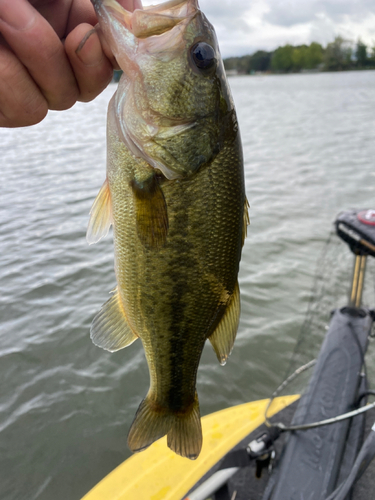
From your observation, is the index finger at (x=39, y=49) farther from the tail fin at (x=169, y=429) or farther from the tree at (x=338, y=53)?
the tree at (x=338, y=53)

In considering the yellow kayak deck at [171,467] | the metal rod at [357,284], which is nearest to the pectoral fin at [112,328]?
the yellow kayak deck at [171,467]

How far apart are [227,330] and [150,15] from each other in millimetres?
1170

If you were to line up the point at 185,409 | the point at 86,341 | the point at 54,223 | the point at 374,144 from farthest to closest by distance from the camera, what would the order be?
the point at 374,144
the point at 54,223
the point at 86,341
the point at 185,409

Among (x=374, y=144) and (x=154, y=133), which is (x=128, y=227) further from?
(x=374, y=144)

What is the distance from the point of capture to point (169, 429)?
5.44 ft

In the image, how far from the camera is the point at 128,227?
1.43 m

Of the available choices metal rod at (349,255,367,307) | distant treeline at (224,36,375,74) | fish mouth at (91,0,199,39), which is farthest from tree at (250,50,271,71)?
fish mouth at (91,0,199,39)

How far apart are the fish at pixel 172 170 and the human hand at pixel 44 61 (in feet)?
0.29

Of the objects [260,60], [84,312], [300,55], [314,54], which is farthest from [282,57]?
[84,312]

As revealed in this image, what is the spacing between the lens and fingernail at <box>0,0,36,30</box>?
112 cm

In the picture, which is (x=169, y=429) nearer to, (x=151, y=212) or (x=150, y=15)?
(x=151, y=212)

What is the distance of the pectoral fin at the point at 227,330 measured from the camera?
1.58 m

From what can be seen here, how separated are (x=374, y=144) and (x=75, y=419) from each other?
15291mm

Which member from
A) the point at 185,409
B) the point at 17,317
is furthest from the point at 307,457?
the point at 17,317
